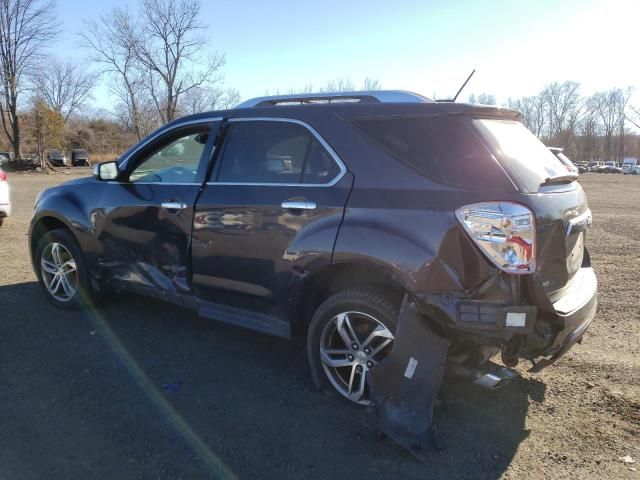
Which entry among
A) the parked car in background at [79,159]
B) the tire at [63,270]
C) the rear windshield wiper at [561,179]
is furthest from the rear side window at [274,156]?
the parked car in background at [79,159]

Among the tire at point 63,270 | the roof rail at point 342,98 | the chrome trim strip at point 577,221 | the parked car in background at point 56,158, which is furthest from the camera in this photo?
the parked car in background at point 56,158

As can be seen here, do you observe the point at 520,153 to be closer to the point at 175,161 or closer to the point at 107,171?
the point at 175,161

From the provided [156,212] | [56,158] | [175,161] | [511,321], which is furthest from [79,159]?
[511,321]

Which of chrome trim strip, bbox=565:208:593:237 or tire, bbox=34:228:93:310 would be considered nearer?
chrome trim strip, bbox=565:208:593:237

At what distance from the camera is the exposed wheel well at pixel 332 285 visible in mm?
3049

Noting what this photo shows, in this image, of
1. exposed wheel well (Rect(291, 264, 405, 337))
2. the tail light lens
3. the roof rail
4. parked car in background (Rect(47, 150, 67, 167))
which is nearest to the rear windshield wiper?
the tail light lens

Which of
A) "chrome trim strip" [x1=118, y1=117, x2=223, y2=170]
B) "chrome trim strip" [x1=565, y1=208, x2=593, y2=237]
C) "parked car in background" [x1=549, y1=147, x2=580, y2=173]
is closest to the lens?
"chrome trim strip" [x1=565, y1=208, x2=593, y2=237]

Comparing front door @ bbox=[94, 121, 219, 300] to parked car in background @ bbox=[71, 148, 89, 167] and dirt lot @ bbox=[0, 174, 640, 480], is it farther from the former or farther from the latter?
parked car in background @ bbox=[71, 148, 89, 167]

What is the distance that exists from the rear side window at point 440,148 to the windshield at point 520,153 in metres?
0.10

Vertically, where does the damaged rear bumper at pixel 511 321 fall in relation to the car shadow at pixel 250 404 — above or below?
above

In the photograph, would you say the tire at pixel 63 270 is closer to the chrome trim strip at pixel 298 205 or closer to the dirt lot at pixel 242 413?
the dirt lot at pixel 242 413

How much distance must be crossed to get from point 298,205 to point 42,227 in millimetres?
3270

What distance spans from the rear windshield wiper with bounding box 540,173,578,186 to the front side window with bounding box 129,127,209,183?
250cm

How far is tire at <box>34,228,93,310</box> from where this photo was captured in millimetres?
4742
